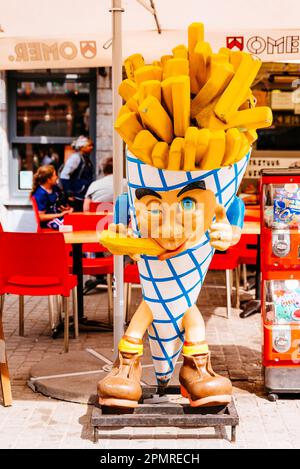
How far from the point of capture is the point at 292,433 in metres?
4.80

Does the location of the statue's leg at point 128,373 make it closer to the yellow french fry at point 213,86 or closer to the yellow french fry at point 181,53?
the yellow french fry at point 213,86

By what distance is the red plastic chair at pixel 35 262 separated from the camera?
636 cm

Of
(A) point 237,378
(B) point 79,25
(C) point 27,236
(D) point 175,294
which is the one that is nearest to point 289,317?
(A) point 237,378

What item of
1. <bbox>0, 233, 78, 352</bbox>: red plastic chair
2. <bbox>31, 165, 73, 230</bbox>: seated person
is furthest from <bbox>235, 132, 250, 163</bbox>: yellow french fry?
<bbox>31, 165, 73, 230</bbox>: seated person

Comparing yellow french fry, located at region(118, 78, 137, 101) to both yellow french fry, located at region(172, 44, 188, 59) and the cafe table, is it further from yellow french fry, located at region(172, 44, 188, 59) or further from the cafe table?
the cafe table

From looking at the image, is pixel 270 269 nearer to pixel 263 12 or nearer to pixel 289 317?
pixel 289 317

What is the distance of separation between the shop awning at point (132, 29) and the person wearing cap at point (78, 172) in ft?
12.2

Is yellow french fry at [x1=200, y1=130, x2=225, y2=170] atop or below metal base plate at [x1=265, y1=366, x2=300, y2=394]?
atop

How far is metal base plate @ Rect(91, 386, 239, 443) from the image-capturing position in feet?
14.5

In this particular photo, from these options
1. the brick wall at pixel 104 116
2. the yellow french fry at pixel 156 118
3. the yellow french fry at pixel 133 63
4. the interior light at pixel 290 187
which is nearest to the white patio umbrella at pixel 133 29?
the yellow french fry at pixel 133 63

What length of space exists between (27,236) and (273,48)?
2638mm

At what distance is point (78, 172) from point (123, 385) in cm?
630

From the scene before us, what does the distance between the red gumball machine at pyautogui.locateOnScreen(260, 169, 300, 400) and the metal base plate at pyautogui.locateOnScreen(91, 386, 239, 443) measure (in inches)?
33.8

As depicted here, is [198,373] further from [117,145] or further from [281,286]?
[117,145]
